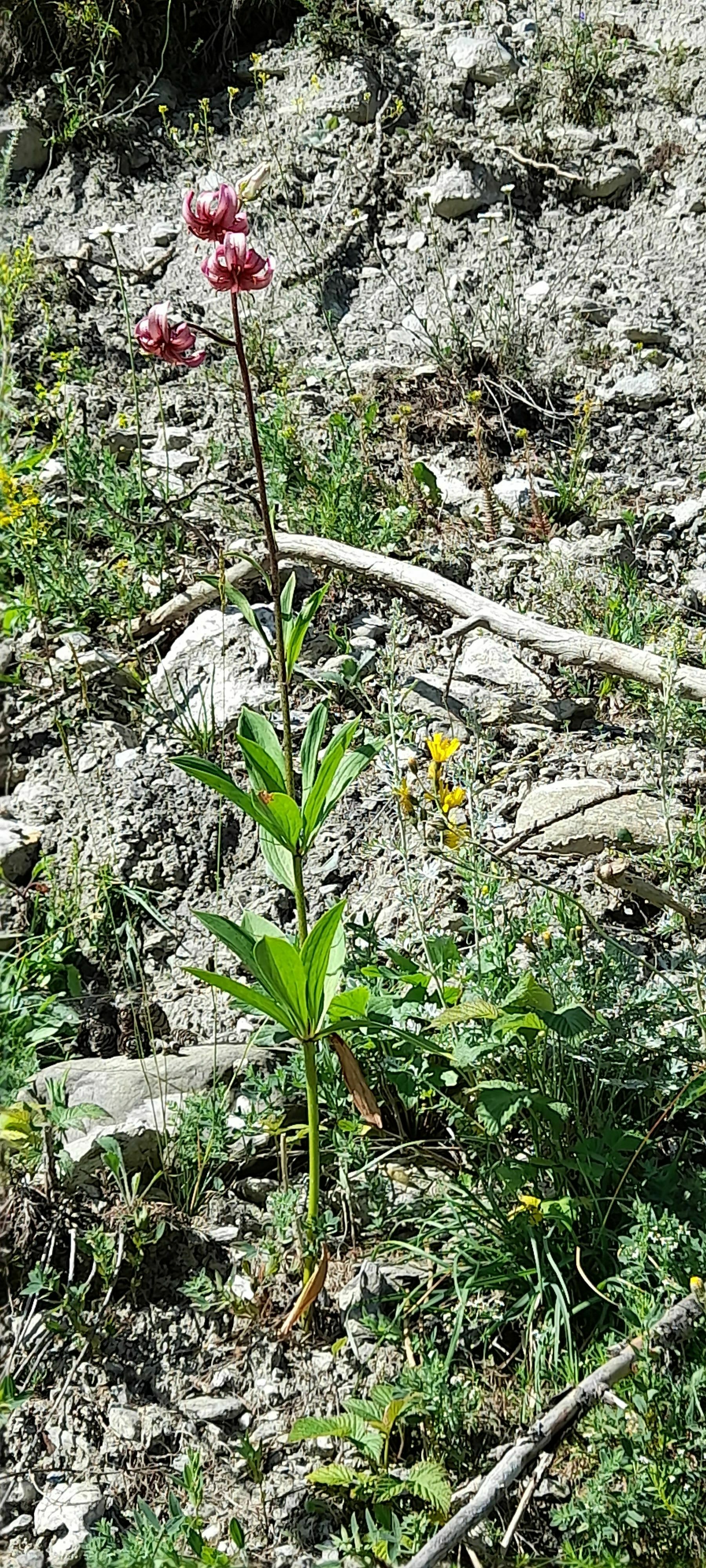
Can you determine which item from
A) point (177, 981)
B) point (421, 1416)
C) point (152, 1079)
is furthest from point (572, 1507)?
point (177, 981)

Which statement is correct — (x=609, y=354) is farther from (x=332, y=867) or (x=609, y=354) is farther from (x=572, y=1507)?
(x=572, y=1507)

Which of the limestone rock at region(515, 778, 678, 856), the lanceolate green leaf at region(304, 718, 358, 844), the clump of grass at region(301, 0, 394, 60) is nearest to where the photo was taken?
the lanceolate green leaf at region(304, 718, 358, 844)

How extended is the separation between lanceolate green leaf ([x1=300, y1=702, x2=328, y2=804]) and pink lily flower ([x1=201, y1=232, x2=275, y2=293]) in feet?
2.54

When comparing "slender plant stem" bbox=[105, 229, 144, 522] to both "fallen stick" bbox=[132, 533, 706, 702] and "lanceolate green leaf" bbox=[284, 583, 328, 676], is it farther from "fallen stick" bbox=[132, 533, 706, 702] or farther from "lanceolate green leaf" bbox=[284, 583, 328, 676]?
"lanceolate green leaf" bbox=[284, 583, 328, 676]

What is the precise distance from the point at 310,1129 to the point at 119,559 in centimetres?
226

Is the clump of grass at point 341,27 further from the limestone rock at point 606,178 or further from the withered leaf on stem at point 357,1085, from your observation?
the withered leaf on stem at point 357,1085

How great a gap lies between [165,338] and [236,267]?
14.5 inches

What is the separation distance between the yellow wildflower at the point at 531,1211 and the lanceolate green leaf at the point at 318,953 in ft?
1.51

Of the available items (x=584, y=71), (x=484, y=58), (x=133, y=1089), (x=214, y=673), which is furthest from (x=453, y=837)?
(x=484, y=58)

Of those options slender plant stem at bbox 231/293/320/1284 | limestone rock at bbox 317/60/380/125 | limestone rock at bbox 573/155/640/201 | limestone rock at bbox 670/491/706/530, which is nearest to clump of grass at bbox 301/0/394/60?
limestone rock at bbox 317/60/380/125

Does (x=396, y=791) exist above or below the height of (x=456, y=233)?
below

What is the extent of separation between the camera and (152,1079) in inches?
96.8

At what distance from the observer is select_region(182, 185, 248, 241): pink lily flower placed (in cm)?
208

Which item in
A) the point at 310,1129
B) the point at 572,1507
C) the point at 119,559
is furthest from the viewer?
the point at 119,559
